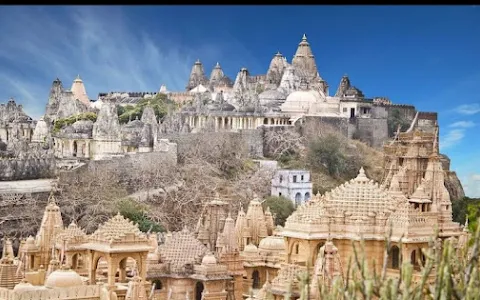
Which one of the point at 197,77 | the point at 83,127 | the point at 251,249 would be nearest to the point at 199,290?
the point at 251,249

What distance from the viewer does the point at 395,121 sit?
151 ft

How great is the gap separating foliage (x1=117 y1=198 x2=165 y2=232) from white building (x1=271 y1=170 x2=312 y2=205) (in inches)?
243

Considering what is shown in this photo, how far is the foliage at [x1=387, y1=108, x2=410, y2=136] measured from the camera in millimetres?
45688

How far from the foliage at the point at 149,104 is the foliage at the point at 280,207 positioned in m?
14.9

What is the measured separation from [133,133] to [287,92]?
454 inches

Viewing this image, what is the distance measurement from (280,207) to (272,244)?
11299 millimetres

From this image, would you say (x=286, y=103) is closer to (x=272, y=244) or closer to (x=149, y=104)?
(x=149, y=104)

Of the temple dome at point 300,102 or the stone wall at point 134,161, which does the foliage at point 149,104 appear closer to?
the temple dome at point 300,102

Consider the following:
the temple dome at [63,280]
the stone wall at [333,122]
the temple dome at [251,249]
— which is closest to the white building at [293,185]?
the stone wall at [333,122]

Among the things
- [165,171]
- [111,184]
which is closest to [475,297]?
[111,184]

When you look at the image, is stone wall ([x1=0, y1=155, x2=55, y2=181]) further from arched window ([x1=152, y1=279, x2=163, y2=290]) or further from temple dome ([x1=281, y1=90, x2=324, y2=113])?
temple dome ([x1=281, y1=90, x2=324, y2=113])

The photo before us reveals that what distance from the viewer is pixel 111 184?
32.8 metres

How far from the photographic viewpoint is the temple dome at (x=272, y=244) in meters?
20.8

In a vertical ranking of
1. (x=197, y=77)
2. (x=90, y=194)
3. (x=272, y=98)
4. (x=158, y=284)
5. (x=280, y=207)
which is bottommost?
(x=158, y=284)
